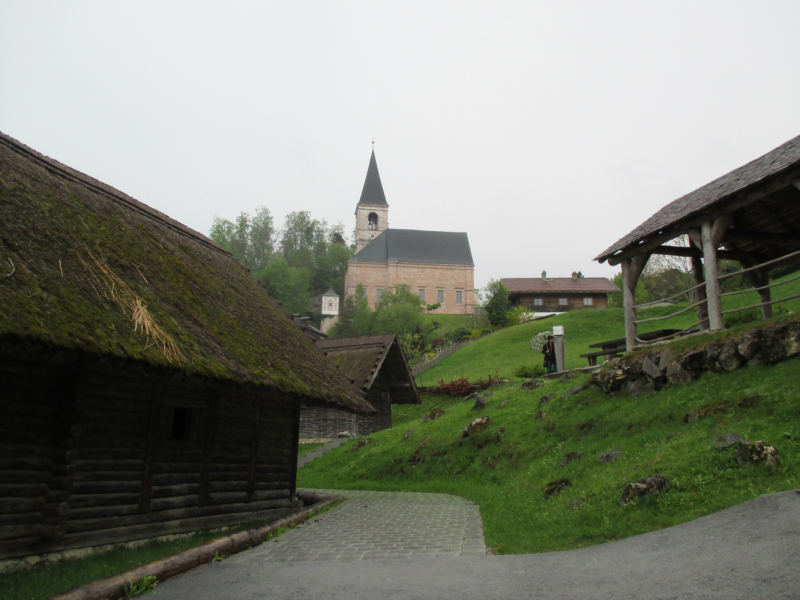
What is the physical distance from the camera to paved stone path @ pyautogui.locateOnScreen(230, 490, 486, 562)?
7648mm

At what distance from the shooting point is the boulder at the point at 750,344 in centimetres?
1050

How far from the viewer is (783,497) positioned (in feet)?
19.4

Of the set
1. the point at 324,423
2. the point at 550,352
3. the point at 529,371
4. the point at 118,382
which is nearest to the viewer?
the point at 118,382

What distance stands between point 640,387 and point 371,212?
3652 inches

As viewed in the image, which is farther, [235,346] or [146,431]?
[235,346]

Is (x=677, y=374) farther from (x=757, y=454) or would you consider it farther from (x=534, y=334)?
(x=534, y=334)

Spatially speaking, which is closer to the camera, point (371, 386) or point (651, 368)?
point (651, 368)

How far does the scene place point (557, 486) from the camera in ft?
31.7

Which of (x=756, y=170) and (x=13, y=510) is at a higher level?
(x=756, y=170)

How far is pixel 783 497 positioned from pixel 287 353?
8.54m

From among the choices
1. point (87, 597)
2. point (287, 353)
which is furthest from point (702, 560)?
point (287, 353)

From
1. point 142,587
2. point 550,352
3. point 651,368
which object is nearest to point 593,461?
point 651,368

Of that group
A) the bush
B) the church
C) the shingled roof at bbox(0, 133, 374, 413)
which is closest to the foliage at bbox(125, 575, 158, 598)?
the shingled roof at bbox(0, 133, 374, 413)

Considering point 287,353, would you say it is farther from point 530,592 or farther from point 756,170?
point 756,170
